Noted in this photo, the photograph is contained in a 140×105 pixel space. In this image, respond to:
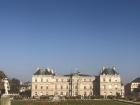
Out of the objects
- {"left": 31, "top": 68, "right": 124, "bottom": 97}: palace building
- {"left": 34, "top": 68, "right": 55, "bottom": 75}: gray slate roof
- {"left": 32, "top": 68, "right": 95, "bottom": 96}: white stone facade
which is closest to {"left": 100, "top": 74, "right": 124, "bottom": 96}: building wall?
{"left": 31, "top": 68, "right": 124, "bottom": 97}: palace building

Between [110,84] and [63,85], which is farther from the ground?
[110,84]

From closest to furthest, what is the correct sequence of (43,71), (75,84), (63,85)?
(43,71) < (75,84) < (63,85)

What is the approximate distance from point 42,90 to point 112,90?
18201 mm

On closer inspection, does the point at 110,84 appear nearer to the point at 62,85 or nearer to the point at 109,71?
the point at 109,71

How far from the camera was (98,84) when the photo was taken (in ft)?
315

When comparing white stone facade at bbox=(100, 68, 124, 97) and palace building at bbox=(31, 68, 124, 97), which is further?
palace building at bbox=(31, 68, 124, 97)

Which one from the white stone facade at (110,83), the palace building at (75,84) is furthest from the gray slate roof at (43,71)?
the white stone facade at (110,83)

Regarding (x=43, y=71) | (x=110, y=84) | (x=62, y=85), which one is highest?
(x=43, y=71)

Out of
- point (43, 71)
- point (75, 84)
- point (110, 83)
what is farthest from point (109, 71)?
point (43, 71)

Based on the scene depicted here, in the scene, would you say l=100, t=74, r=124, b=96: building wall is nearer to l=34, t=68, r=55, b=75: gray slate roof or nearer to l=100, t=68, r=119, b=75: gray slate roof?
l=100, t=68, r=119, b=75: gray slate roof

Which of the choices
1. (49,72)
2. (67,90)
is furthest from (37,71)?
(67,90)

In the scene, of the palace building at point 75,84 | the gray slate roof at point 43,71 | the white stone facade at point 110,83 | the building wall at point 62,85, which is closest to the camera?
the white stone facade at point 110,83

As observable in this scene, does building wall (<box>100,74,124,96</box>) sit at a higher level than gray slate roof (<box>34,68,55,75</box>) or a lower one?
lower

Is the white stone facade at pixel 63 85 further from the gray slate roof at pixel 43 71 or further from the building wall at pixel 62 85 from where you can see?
the gray slate roof at pixel 43 71
